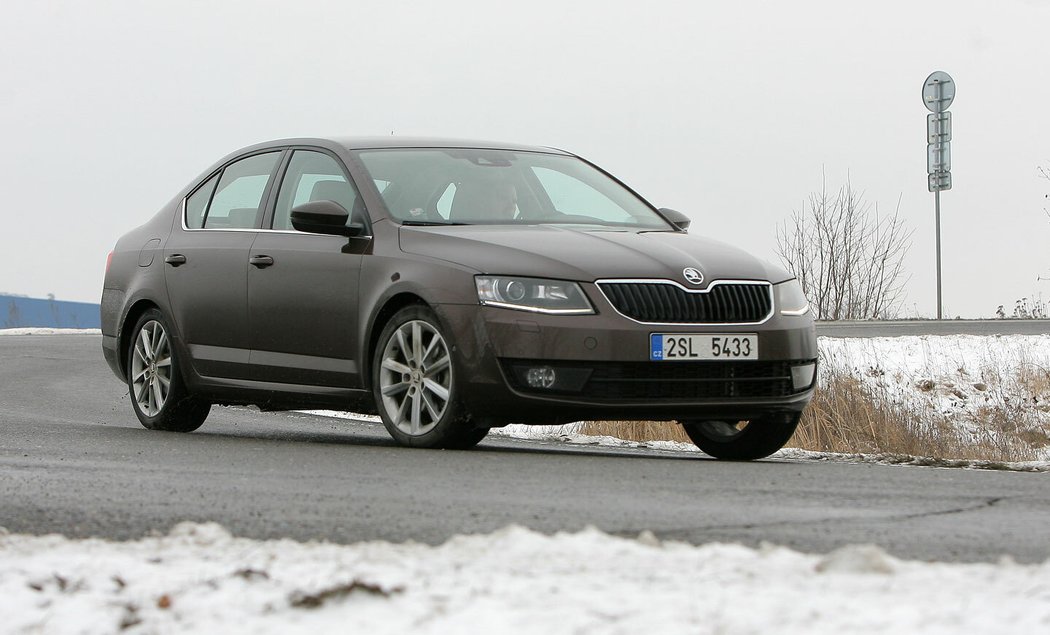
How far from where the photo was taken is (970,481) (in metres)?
6.63

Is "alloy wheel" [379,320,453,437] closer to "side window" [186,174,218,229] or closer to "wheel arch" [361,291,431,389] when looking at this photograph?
"wheel arch" [361,291,431,389]

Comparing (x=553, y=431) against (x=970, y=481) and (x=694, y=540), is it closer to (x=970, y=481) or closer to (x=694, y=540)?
(x=970, y=481)

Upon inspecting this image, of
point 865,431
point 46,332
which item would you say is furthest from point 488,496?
point 46,332

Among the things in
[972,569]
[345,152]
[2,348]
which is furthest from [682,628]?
[2,348]

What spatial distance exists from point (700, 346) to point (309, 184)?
8.61 feet

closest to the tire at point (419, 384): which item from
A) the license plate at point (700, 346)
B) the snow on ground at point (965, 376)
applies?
the license plate at point (700, 346)

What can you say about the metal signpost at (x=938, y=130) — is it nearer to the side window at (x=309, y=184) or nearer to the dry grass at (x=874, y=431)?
the dry grass at (x=874, y=431)

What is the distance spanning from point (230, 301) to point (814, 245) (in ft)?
89.3

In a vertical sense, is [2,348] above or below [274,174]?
below

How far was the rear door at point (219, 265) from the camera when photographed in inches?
356

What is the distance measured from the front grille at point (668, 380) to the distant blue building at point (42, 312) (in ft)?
95.2

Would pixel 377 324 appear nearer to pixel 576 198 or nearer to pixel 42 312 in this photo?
pixel 576 198

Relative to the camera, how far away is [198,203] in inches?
391

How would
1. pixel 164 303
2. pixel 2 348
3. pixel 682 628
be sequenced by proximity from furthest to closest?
pixel 2 348 < pixel 164 303 < pixel 682 628
